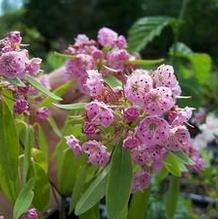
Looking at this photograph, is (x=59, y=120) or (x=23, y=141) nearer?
(x=23, y=141)

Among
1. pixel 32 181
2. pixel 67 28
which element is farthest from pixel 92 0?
pixel 32 181

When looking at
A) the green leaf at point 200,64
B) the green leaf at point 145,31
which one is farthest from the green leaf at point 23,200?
the green leaf at point 200,64

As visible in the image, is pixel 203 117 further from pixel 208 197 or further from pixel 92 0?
pixel 92 0

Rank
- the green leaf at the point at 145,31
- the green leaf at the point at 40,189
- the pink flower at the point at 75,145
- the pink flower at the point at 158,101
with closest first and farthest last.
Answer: the pink flower at the point at 158,101 → the pink flower at the point at 75,145 → the green leaf at the point at 40,189 → the green leaf at the point at 145,31

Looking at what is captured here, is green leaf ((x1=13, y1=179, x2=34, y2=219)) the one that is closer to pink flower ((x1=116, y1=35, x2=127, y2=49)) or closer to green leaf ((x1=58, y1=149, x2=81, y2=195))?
green leaf ((x1=58, y1=149, x2=81, y2=195))

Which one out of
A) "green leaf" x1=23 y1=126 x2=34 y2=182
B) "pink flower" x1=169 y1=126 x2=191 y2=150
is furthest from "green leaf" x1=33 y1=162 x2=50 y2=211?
"pink flower" x1=169 y1=126 x2=191 y2=150

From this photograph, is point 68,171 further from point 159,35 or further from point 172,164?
point 159,35

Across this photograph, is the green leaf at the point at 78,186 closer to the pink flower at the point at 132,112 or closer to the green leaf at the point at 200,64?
the pink flower at the point at 132,112

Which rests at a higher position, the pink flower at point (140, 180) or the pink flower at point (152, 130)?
the pink flower at point (152, 130)
